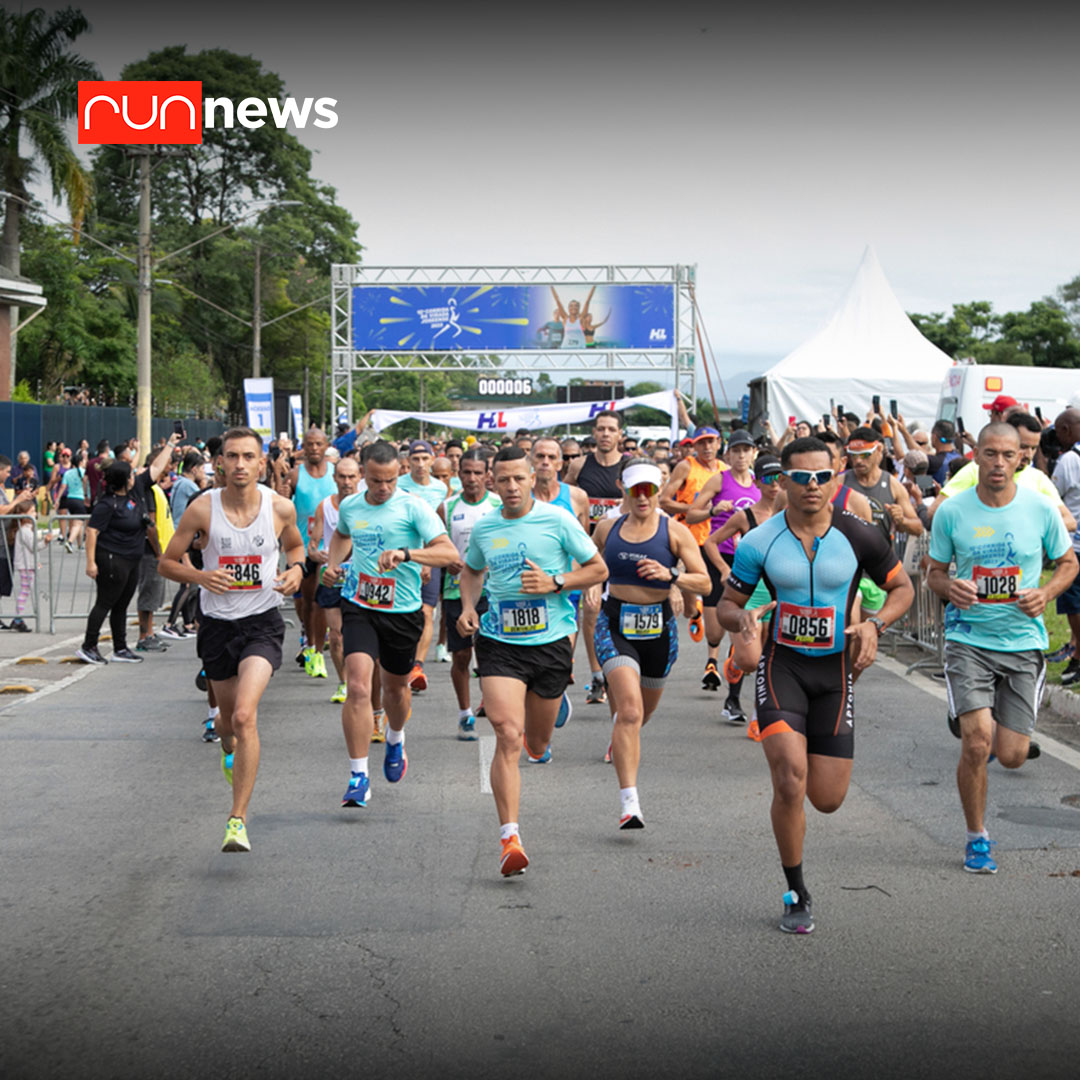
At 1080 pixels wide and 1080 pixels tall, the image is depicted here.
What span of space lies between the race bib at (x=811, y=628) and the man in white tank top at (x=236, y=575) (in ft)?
8.81

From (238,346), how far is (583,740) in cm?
6122

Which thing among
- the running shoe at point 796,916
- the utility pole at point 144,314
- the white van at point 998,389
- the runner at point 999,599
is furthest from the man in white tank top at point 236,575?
the utility pole at point 144,314

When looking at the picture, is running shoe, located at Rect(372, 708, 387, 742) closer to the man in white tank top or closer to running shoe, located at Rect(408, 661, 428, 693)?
running shoe, located at Rect(408, 661, 428, 693)

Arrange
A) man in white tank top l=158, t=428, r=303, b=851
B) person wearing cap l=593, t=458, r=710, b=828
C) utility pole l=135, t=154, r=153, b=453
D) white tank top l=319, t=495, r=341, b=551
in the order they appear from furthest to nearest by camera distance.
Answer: utility pole l=135, t=154, r=153, b=453
white tank top l=319, t=495, r=341, b=551
person wearing cap l=593, t=458, r=710, b=828
man in white tank top l=158, t=428, r=303, b=851

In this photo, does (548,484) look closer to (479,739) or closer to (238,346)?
(479,739)

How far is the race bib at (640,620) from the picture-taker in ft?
26.6

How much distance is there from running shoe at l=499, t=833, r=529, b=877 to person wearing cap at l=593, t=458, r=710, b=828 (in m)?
1.12

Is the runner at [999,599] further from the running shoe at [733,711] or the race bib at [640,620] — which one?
the running shoe at [733,711]

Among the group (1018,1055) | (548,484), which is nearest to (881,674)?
(548,484)

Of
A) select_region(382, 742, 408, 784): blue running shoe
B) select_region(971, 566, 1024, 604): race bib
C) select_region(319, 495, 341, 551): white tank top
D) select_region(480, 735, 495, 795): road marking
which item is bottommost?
select_region(480, 735, 495, 795): road marking

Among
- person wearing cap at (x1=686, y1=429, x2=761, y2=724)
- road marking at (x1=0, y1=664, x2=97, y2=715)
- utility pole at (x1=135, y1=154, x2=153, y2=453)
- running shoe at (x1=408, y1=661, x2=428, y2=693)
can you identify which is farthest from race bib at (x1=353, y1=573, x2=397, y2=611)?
utility pole at (x1=135, y1=154, x2=153, y2=453)

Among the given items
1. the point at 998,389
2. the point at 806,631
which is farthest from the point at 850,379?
the point at 806,631

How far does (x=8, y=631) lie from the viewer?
55.3ft

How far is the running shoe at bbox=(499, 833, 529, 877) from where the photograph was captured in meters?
6.52
